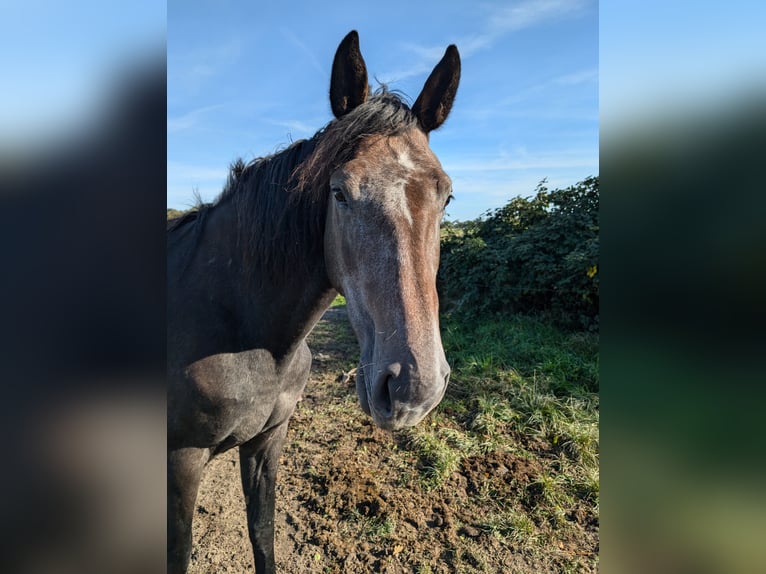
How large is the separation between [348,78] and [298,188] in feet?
1.82

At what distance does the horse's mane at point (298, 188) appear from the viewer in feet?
5.40

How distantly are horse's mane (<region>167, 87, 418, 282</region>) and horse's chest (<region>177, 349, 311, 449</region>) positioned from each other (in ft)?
1.50

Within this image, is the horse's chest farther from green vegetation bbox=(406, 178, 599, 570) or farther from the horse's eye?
green vegetation bbox=(406, 178, 599, 570)

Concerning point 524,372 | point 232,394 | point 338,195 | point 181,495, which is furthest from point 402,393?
point 524,372

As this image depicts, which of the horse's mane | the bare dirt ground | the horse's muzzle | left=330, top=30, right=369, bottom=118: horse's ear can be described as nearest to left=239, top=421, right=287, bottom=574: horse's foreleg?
the bare dirt ground

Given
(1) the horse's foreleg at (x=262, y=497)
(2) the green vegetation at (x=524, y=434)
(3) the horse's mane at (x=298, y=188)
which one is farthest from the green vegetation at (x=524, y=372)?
(3) the horse's mane at (x=298, y=188)

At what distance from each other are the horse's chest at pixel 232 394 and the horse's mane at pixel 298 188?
0.46 metres

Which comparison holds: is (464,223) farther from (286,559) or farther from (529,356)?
(286,559)

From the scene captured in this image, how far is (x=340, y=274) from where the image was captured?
1645 millimetres

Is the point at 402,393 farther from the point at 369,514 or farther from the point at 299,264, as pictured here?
the point at 369,514

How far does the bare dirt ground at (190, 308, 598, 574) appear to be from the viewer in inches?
109

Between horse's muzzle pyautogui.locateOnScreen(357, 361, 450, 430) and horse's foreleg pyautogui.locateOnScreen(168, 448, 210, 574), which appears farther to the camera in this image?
horse's foreleg pyautogui.locateOnScreen(168, 448, 210, 574)
